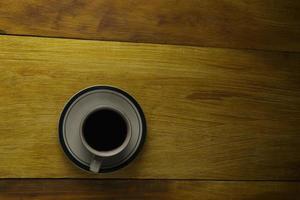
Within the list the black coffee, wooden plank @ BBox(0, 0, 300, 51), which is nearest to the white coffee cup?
the black coffee

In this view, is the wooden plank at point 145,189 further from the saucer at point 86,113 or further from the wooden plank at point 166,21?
the wooden plank at point 166,21

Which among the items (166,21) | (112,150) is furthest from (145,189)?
(166,21)

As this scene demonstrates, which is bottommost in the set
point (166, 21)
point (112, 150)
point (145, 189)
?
point (145, 189)

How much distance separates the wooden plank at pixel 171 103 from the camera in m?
0.86

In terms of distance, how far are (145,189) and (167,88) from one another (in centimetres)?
20

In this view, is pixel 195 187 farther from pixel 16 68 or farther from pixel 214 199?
pixel 16 68

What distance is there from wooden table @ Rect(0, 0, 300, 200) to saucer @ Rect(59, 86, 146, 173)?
0.03 m

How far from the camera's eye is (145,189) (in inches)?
34.6

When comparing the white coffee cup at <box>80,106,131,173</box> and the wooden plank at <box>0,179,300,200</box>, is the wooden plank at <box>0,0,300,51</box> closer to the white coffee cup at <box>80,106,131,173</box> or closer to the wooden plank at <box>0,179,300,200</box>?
the white coffee cup at <box>80,106,131,173</box>

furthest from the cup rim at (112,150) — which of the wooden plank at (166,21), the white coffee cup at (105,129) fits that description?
the wooden plank at (166,21)

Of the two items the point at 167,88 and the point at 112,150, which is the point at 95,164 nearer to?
the point at 112,150

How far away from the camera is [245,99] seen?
93cm

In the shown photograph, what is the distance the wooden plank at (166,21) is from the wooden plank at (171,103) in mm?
18

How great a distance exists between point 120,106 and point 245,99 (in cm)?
26
